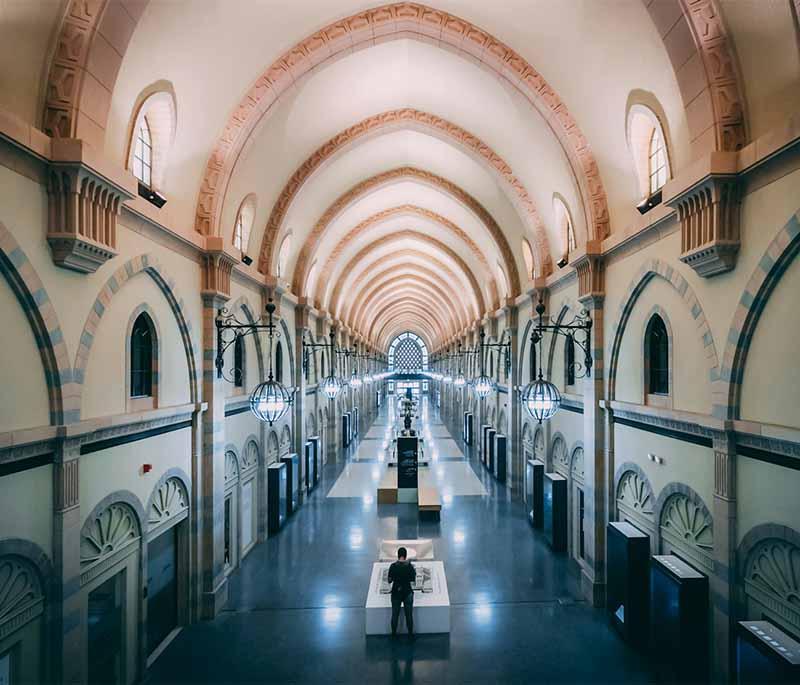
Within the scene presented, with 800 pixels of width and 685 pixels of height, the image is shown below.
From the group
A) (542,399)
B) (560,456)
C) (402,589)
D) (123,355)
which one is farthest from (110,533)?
(560,456)

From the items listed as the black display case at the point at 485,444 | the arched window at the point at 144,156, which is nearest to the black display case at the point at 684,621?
the arched window at the point at 144,156

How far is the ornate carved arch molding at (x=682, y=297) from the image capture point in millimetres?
6254

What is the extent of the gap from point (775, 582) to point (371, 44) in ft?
Result: 33.0

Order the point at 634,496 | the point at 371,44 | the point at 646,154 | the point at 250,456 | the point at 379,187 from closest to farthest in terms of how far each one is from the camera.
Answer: the point at 646,154 < the point at 634,496 < the point at 371,44 < the point at 250,456 < the point at 379,187

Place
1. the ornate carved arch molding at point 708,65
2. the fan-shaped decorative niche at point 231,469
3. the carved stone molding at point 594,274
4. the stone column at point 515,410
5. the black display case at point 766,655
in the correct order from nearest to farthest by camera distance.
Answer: the black display case at point 766,655 < the ornate carved arch molding at point 708,65 < the carved stone molding at point 594,274 < the fan-shaped decorative niche at point 231,469 < the stone column at point 515,410

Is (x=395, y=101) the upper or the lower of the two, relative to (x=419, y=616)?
upper

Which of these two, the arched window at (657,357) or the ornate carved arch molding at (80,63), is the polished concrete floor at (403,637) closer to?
the arched window at (657,357)

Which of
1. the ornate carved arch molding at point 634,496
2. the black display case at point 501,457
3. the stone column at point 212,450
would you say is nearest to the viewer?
the ornate carved arch molding at point 634,496

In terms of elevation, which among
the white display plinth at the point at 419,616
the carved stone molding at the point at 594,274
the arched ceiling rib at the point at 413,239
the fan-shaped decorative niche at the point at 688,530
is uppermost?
the arched ceiling rib at the point at 413,239

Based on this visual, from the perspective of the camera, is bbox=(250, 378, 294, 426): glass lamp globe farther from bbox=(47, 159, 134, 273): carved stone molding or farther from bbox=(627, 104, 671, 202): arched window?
bbox=(627, 104, 671, 202): arched window

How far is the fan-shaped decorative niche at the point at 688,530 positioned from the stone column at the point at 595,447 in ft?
6.62

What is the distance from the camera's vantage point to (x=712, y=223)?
577 cm

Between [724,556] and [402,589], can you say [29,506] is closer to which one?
[402,589]

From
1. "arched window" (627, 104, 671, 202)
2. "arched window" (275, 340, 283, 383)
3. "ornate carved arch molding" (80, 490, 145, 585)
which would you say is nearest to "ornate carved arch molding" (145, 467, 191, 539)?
"ornate carved arch molding" (80, 490, 145, 585)
